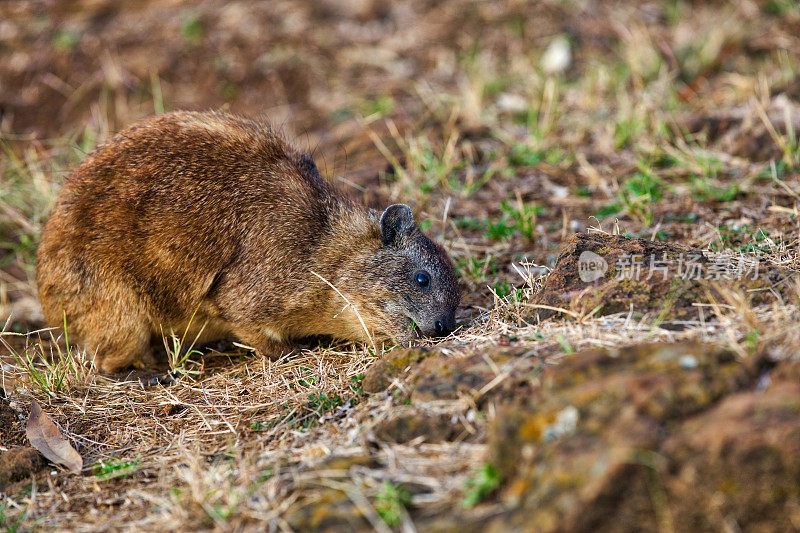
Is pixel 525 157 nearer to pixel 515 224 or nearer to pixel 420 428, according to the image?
pixel 515 224

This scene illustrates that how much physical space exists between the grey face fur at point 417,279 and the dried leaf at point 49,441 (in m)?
1.90

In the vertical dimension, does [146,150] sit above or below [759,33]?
above

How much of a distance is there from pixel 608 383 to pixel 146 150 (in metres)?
3.44

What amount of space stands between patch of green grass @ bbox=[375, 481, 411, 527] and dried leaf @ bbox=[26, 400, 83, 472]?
174 centimetres

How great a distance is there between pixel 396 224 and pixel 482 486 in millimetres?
2391

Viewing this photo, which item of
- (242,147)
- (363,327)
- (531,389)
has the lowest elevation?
(363,327)

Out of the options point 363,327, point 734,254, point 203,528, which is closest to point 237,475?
point 203,528

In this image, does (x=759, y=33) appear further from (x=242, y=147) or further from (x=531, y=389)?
(x=531, y=389)

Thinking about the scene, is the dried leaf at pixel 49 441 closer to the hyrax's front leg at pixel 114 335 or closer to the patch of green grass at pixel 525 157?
the hyrax's front leg at pixel 114 335

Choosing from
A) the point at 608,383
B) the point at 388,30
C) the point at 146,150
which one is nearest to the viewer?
the point at 608,383

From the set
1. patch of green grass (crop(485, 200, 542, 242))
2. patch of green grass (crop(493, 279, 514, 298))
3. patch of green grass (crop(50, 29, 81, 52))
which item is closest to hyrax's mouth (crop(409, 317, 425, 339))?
patch of green grass (crop(493, 279, 514, 298))

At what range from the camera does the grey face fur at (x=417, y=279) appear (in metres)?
4.45

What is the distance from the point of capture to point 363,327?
4.50 meters

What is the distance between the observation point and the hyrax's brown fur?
15.3 feet
